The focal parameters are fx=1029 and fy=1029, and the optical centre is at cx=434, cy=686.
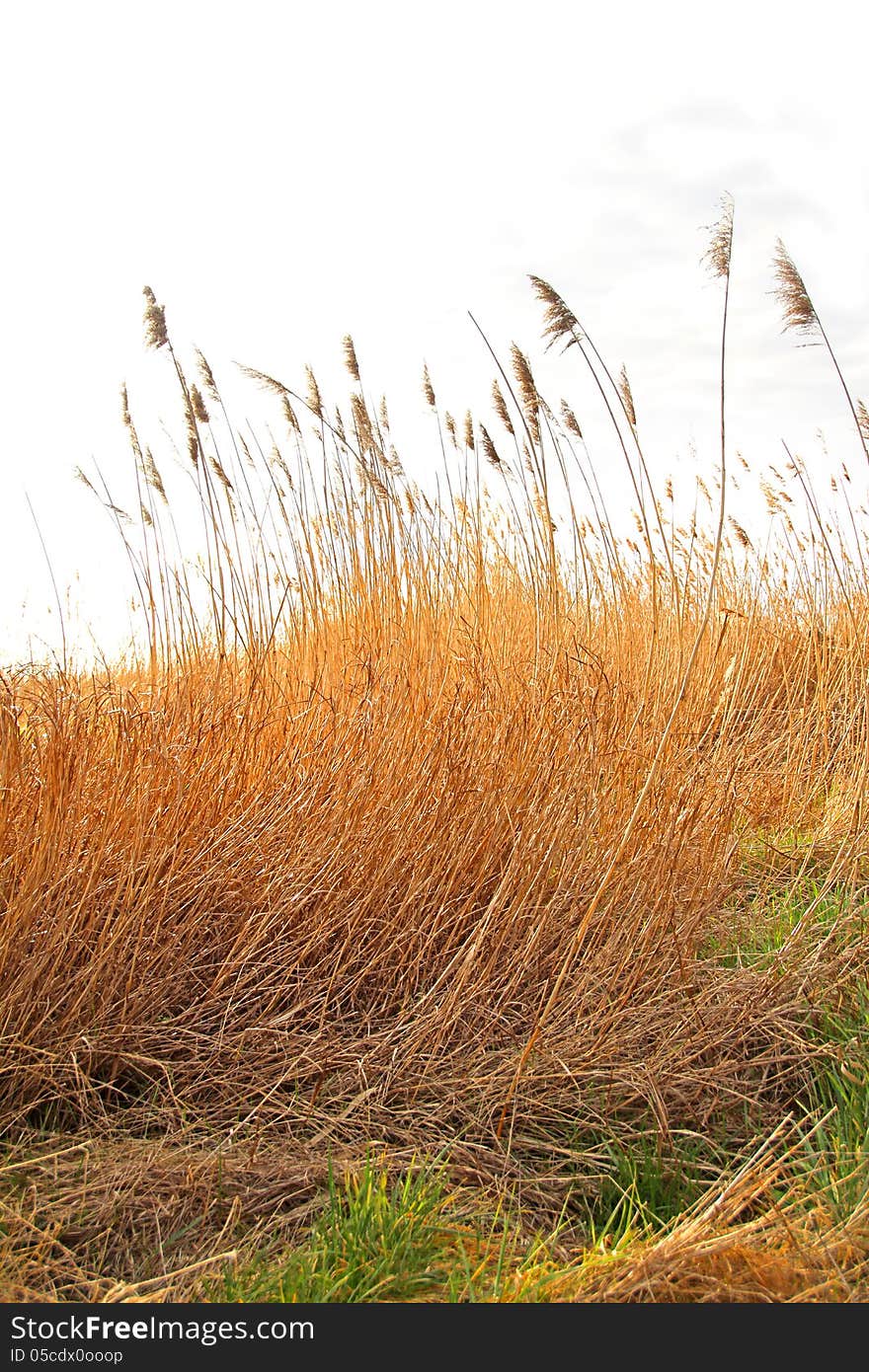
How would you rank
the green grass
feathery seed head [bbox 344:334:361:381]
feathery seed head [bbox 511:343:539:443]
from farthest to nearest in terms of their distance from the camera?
1. feathery seed head [bbox 344:334:361:381]
2. feathery seed head [bbox 511:343:539:443]
3. the green grass

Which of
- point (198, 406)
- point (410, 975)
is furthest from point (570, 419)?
point (410, 975)

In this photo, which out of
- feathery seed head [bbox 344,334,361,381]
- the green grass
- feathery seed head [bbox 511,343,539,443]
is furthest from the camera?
feathery seed head [bbox 344,334,361,381]

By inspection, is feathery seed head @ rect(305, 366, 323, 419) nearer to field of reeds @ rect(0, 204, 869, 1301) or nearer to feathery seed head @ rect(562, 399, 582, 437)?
field of reeds @ rect(0, 204, 869, 1301)

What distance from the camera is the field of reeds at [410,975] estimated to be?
1.61 metres

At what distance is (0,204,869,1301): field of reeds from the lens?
1.61 metres

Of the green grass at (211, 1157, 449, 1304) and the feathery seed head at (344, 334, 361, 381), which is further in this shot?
the feathery seed head at (344, 334, 361, 381)

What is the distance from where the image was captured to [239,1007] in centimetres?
223

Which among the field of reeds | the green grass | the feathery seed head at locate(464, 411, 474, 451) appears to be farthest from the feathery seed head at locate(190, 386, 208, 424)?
the green grass

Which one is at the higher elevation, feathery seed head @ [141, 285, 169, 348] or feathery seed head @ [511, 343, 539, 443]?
feathery seed head @ [141, 285, 169, 348]

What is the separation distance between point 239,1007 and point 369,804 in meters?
A: 0.60

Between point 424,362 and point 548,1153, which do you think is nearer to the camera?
point 548,1153

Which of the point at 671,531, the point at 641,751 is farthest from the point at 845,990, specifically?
the point at 671,531
